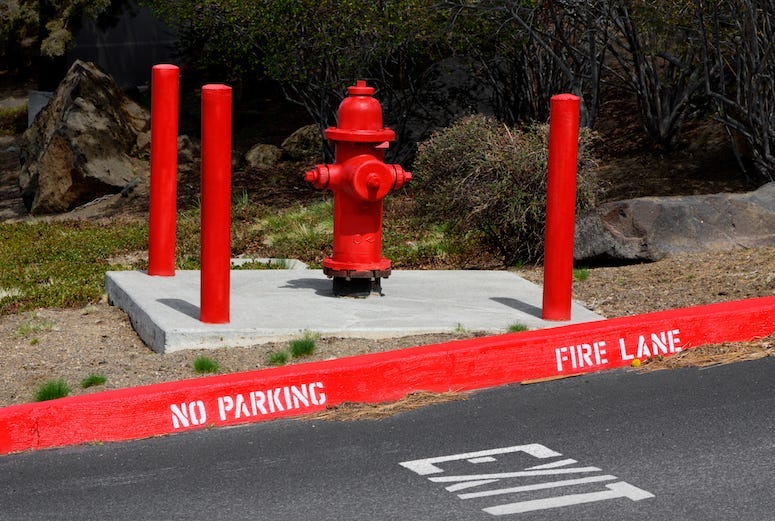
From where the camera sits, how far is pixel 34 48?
79.6 ft

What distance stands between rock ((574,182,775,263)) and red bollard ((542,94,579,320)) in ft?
8.03

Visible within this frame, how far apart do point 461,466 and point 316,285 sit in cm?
352

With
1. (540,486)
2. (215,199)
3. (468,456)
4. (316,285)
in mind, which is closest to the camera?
(540,486)

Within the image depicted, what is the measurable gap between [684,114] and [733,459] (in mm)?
10170

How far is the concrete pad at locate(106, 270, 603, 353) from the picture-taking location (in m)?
7.08

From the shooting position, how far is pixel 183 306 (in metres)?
7.73

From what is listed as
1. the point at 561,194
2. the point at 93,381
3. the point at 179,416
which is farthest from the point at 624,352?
the point at 93,381

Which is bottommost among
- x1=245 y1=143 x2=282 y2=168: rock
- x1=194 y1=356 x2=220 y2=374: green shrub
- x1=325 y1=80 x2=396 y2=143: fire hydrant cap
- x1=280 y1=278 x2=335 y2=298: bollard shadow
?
x1=194 y1=356 x2=220 y2=374: green shrub

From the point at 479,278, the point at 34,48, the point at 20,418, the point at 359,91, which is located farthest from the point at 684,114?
the point at 34,48

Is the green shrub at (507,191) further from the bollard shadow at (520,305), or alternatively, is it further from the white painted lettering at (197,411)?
the white painted lettering at (197,411)

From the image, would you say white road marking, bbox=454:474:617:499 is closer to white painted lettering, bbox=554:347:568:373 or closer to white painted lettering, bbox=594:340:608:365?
white painted lettering, bbox=554:347:568:373

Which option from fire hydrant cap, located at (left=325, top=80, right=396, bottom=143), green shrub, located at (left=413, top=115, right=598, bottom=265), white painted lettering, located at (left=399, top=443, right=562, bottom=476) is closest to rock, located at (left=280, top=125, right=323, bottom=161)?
green shrub, located at (left=413, top=115, right=598, bottom=265)

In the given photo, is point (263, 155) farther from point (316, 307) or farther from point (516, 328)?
point (516, 328)

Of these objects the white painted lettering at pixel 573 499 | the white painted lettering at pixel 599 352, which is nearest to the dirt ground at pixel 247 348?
the white painted lettering at pixel 599 352
